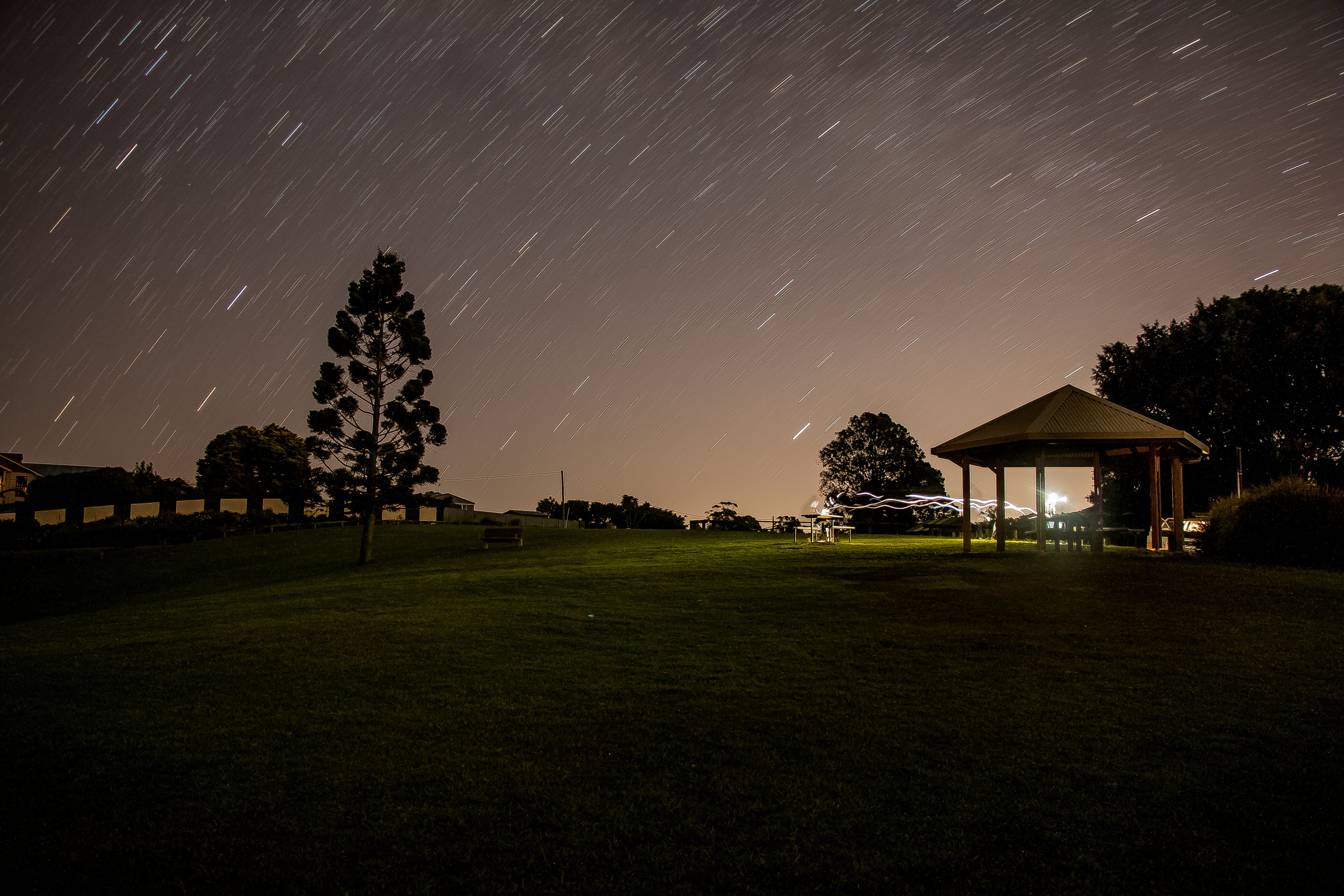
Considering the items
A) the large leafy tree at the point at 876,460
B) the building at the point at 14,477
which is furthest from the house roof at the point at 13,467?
the large leafy tree at the point at 876,460

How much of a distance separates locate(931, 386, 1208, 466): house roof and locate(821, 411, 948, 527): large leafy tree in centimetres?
3060

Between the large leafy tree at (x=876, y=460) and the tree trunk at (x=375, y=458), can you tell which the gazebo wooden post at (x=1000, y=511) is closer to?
the tree trunk at (x=375, y=458)

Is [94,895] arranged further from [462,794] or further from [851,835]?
[851,835]

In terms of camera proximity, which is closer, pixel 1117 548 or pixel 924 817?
pixel 924 817

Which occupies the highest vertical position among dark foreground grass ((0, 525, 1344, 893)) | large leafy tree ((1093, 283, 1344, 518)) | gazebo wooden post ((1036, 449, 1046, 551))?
large leafy tree ((1093, 283, 1344, 518))

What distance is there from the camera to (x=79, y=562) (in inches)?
1045

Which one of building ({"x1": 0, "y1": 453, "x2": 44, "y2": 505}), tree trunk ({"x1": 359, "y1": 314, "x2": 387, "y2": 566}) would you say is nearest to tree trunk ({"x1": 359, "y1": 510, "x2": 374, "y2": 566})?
tree trunk ({"x1": 359, "y1": 314, "x2": 387, "y2": 566})

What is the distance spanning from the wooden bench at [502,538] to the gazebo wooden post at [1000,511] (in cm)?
1589

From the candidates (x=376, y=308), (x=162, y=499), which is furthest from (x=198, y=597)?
(x=162, y=499)

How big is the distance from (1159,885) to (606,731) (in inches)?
142

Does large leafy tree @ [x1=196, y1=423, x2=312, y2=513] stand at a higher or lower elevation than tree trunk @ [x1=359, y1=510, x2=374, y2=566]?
higher

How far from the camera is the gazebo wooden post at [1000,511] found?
1798 centimetres

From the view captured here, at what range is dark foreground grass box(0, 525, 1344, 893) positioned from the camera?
377cm

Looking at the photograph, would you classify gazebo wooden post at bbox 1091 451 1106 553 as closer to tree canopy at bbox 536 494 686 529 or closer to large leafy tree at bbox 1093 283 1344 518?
large leafy tree at bbox 1093 283 1344 518
